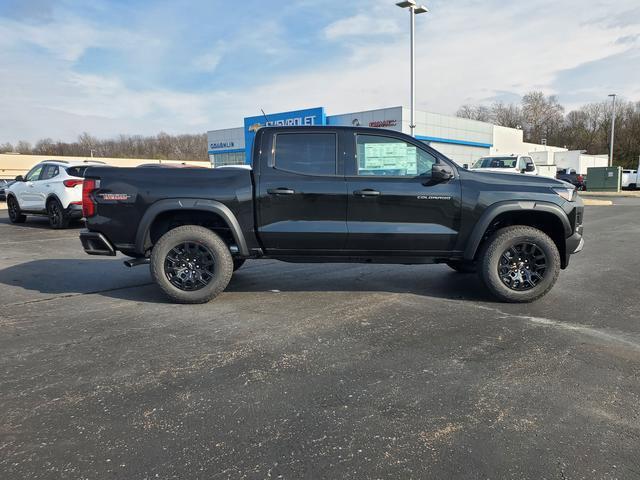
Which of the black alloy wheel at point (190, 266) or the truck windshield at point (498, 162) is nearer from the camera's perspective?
the black alloy wheel at point (190, 266)

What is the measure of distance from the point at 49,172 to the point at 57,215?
3.87 ft

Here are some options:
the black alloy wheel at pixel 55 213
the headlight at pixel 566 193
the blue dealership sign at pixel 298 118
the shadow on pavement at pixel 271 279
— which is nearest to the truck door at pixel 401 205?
the shadow on pavement at pixel 271 279

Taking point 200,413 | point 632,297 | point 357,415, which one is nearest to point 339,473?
point 357,415

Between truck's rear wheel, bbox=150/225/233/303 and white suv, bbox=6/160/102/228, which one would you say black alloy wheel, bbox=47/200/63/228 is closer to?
white suv, bbox=6/160/102/228

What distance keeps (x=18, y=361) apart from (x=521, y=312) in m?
4.75

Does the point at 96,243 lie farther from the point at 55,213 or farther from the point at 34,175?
the point at 34,175

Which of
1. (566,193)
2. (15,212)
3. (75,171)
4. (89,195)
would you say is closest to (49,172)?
(75,171)

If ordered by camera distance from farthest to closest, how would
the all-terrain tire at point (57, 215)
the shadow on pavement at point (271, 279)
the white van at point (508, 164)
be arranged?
1. the white van at point (508, 164)
2. the all-terrain tire at point (57, 215)
3. the shadow on pavement at point (271, 279)

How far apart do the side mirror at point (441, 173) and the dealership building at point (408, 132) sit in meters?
25.4

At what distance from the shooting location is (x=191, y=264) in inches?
205

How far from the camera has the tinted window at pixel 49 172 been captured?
1195 cm

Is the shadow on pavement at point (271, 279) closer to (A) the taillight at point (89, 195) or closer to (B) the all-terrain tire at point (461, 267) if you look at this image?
(B) the all-terrain tire at point (461, 267)

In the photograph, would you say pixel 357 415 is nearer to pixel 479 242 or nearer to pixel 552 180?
pixel 479 242

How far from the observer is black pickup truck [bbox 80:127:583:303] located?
511 cm
